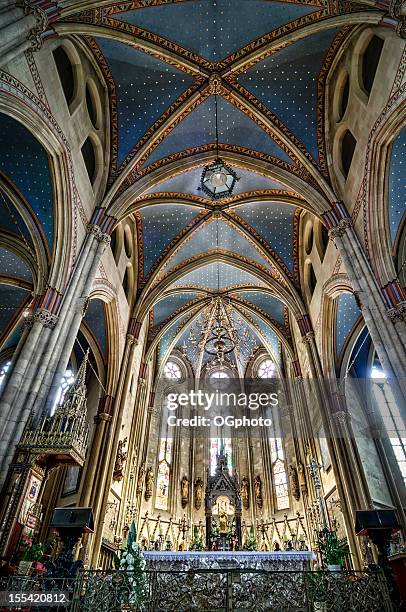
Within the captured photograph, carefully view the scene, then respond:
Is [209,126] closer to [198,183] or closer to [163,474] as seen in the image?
[198,183]

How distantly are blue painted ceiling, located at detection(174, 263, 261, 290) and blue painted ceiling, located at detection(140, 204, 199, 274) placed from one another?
8.00 feet

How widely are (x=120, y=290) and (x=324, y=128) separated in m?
9.52

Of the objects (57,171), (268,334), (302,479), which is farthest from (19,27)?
(268,334)

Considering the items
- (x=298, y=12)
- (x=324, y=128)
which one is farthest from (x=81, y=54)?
(x=324, y=128)

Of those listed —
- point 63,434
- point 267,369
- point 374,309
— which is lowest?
point 63,434

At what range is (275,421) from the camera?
72.6 feet

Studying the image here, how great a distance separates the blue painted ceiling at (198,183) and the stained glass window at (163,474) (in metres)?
13.1

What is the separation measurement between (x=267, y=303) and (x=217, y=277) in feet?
10.0

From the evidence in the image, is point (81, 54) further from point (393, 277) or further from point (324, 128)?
point (393, 277)

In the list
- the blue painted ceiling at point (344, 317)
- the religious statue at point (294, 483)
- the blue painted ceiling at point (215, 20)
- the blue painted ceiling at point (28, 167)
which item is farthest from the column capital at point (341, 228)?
the religious statue at point (294, 483)

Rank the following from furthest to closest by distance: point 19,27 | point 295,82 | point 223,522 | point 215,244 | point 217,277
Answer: point 217,277, point 215,244, point 223,522, point 295,82, point 19,27

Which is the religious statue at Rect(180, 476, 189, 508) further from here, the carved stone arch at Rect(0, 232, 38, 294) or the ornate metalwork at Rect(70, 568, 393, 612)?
the ornate metalwork at Rect(70, 568, 393, 612)

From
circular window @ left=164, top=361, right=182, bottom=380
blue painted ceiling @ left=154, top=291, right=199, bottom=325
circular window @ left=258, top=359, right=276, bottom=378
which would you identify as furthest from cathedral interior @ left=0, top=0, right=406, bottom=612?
circular window @ left=164, top=361, right=182, bottom=380

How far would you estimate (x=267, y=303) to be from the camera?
21.5 meters
